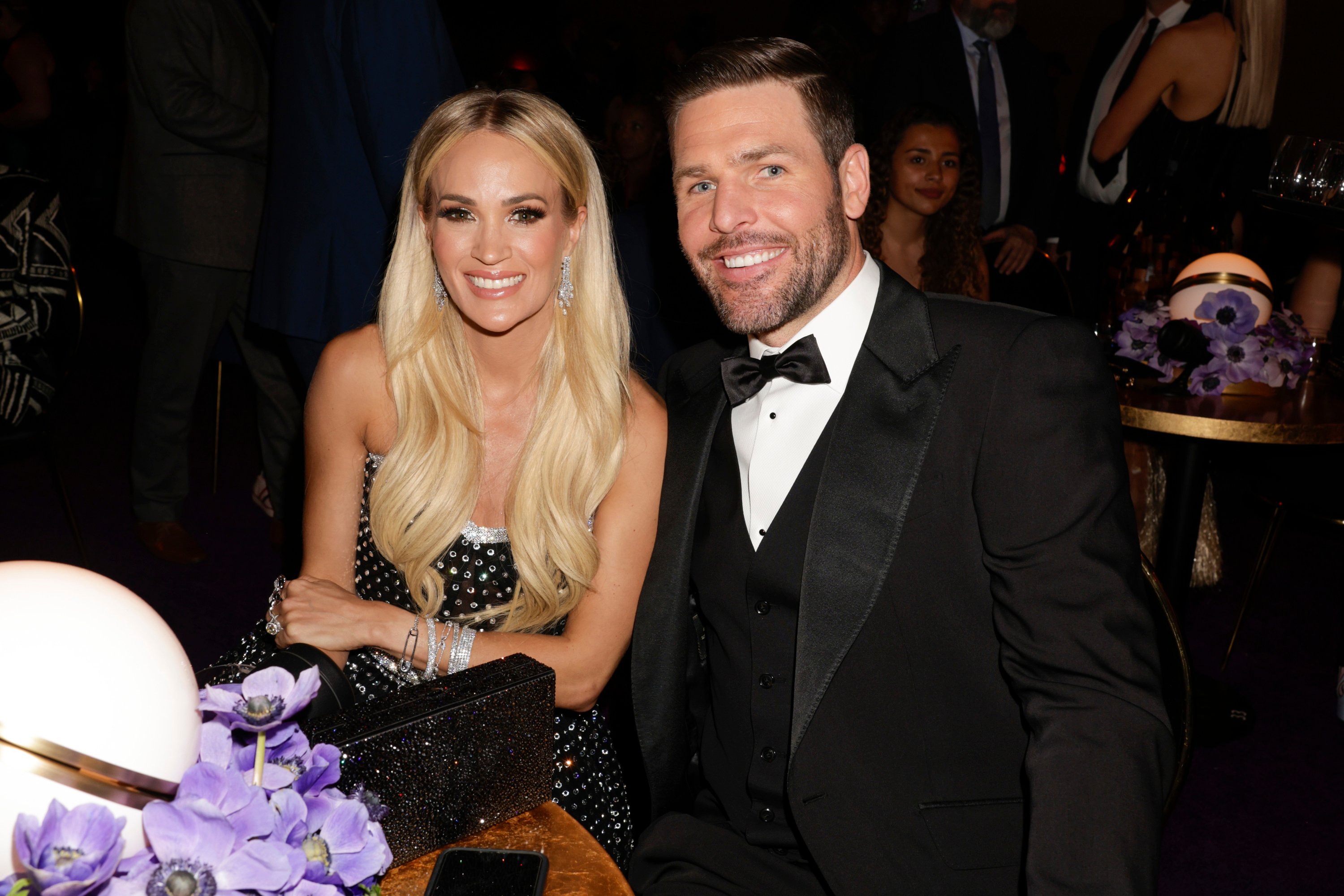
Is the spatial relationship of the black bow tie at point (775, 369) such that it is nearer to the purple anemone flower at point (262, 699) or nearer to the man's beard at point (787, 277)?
the man's beard at point (787, 277)

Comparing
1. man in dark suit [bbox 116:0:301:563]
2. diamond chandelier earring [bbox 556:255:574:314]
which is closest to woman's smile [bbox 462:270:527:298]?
diamond chandelier earring [bbox 556:255:574:314]

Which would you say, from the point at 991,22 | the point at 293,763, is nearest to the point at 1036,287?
the point at 991,22

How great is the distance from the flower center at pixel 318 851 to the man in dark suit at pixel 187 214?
3366 mm

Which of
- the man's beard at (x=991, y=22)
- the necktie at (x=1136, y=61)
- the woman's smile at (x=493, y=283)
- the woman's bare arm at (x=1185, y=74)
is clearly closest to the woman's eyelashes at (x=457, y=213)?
the woman's smile at (x=493, y=283)

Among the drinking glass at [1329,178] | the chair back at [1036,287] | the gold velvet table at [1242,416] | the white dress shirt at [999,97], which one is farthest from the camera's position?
the white dress shirt at [999,97]

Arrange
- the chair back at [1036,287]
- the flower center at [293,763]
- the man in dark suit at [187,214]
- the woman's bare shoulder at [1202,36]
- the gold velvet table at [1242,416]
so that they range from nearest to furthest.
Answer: the flower center at [293,763]
the gold velvet table at [1242,416]
the man in dark suit at [187,214]
the woman's bare shoulder at [1202,36]
the chair back at [1036,287]

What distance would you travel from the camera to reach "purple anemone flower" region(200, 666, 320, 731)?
0.88m

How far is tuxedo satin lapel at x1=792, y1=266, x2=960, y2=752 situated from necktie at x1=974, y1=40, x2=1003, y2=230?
3.74m

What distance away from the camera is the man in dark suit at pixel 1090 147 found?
443 cm

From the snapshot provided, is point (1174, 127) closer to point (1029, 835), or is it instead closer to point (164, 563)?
point (1029, 835)

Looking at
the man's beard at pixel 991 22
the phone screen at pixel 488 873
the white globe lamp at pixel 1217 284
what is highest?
Result: the man's beard at pixel 991 22

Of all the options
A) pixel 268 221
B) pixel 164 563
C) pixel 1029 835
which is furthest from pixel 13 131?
pixel 1029 835

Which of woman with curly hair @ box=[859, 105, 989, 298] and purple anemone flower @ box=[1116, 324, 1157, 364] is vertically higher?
woman with curly hair @ box=[859, 105, 989, 298]

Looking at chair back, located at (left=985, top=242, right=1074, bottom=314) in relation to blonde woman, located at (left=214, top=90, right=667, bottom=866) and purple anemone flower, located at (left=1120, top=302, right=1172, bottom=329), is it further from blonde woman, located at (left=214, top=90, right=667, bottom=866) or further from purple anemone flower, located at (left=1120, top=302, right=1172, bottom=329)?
blonde woman, located at (left=214, top=90, right=667, bottom=866)
